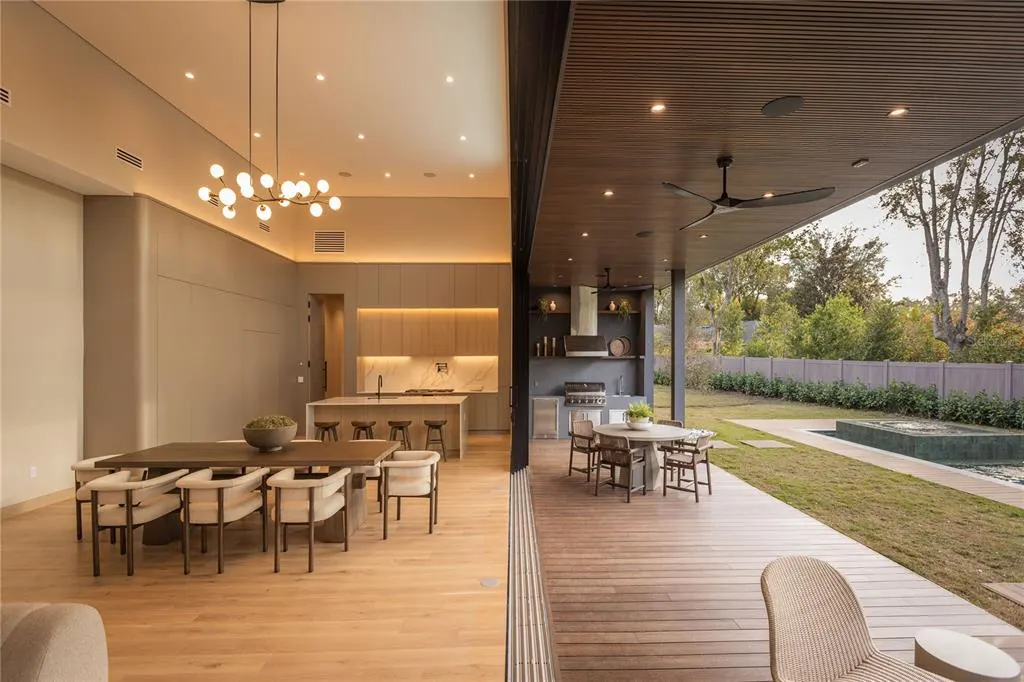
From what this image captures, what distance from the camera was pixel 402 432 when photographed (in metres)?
7.62

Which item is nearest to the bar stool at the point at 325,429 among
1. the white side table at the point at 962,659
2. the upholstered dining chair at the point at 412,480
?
the upholstered dining chair at the point at 412,480

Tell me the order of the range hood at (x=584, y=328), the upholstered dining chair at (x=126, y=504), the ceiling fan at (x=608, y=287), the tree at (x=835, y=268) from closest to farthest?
the upholstered dining chair at (x=126, y=504)
the ceiling fan at (x=608, y=287)
the range hood at (x=584, y=328)
the tree at (x=835, y=268)

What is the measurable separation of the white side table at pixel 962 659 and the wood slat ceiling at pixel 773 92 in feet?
8.34

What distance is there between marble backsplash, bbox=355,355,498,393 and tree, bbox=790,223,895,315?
34.8 ft

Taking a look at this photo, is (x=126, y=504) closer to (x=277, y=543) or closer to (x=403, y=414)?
(x=277, y=543)

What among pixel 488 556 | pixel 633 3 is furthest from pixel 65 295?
pixel 633 3

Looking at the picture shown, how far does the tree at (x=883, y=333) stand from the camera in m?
10.2

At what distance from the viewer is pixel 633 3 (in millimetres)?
1909

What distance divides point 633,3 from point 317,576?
392 centimetres

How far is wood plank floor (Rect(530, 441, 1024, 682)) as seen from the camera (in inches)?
101

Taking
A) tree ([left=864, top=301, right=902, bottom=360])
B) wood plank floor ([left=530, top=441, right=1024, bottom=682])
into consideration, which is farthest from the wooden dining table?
tree ([left=864, top=301, right=902, bottom=360])

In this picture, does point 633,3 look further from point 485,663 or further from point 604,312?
point 604,312

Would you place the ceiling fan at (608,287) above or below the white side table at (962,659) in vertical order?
above

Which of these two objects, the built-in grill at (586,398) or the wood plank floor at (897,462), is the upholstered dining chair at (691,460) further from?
the wood plank floor at (897,462)
